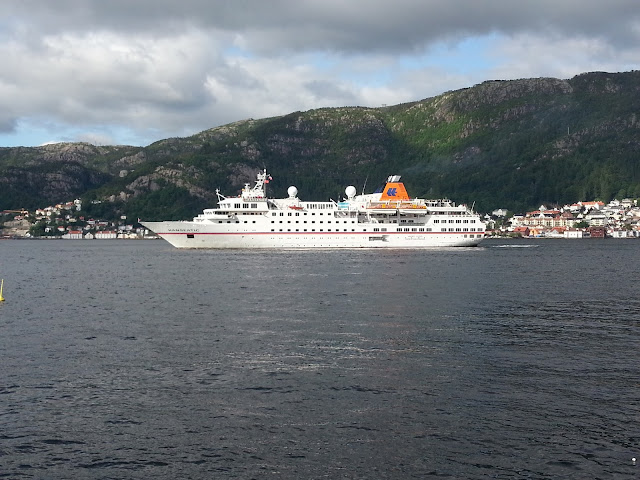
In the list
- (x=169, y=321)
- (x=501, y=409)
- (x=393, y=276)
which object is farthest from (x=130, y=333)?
(x=393, y=276)

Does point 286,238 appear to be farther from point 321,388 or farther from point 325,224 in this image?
point 321,388

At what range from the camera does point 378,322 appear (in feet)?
113

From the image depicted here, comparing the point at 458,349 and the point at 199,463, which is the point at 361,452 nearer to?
the point at 199,463

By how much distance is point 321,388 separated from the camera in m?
21.5

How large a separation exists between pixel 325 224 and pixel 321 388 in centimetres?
9138

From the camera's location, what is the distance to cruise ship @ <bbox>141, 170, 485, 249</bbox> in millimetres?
109500

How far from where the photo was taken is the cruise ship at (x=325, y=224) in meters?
110

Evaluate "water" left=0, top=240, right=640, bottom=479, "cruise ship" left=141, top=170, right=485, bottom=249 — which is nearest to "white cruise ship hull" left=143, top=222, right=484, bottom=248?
"cruise ship" left=141, top=170, right=485, bottom=249

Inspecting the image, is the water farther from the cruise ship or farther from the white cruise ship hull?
the cruise ship

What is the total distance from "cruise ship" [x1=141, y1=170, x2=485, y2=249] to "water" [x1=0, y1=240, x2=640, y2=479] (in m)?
64.9

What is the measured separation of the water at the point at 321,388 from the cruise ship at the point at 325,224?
64930mm

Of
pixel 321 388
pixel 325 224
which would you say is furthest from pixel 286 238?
pixel 321 388

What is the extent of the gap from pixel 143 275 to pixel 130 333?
120 feet

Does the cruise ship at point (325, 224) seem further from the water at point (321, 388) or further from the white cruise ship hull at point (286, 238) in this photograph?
the water at point (321, 388)
